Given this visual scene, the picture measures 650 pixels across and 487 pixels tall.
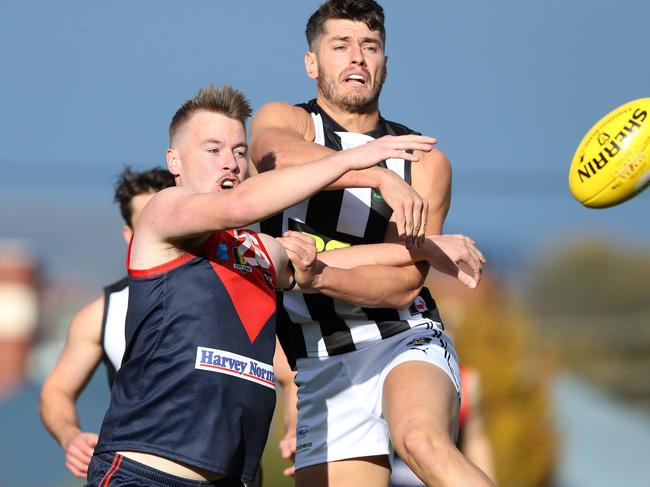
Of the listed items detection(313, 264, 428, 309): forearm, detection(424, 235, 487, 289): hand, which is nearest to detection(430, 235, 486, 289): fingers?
detection(424, 235, 487, 289): hand

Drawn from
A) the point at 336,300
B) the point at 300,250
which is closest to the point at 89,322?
the point at 336,300

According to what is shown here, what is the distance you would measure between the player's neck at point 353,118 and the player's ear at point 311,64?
15 centimetres

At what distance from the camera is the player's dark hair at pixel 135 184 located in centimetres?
548

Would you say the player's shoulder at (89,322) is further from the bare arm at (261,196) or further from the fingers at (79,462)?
the bare arm at (261,196)

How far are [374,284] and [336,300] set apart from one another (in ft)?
1.33

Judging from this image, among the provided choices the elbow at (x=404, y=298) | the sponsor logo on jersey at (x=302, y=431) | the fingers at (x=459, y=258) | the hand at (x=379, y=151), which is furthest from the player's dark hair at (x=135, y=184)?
the hand at (x=379, y=151)

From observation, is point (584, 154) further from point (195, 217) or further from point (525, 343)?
point (525, 343)

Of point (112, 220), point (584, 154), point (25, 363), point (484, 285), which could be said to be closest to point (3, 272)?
point (25, 363)

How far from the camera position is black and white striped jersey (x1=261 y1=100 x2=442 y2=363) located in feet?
15.1

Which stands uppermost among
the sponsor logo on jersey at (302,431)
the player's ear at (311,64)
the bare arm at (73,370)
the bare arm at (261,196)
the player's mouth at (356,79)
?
the player's ear at (311,64)

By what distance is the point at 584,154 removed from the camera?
451cm

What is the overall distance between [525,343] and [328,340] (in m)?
7.59

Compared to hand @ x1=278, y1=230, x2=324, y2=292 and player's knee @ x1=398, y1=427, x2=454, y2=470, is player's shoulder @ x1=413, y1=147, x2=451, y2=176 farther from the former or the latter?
player's knee @ x1=398, y1=427, x2=454, y2=470

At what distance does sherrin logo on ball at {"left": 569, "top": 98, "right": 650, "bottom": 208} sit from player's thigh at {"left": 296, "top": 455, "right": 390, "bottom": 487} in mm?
1470
